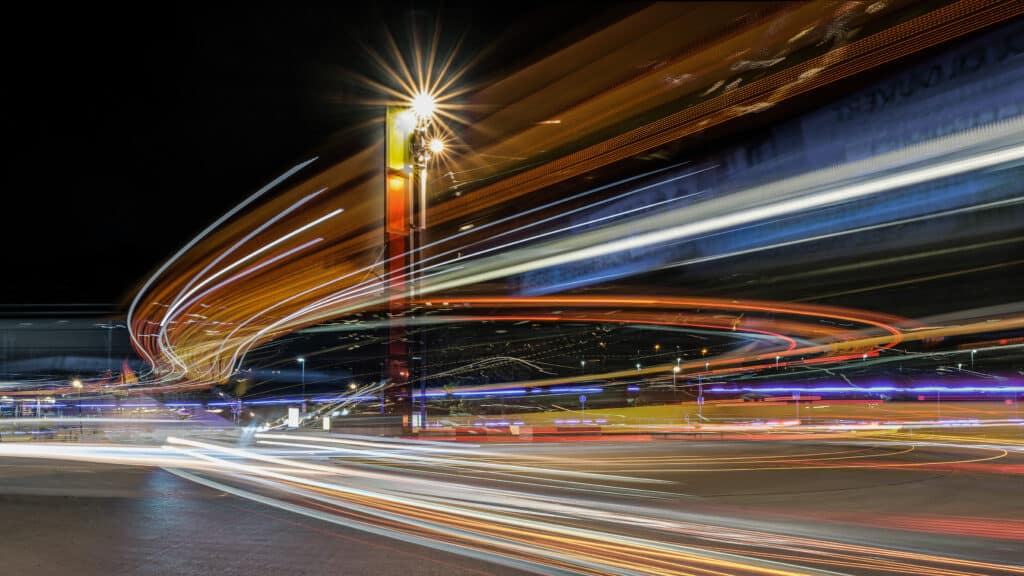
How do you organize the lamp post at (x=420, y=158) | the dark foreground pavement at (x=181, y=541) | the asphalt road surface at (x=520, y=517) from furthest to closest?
1. the lamp post at (x=420, y=158)
2. the asphalt road surface at (x=520, y=517)
3. the dark foreground pavement at (x=181, y=541)

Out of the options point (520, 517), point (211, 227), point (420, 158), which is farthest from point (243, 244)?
point (520, 517)

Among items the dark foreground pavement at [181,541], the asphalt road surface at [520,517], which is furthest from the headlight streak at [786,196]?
the dark foreground pavement at [181,541]

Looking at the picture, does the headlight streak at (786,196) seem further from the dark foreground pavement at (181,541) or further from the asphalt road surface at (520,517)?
the dark foreground pavement at (181,541)

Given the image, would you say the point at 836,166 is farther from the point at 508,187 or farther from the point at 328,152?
the point at 328,152

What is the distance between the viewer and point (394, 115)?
12320 mm

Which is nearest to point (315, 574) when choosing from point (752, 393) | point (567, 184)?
point (567, 184)

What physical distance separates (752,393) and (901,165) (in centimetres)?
3913

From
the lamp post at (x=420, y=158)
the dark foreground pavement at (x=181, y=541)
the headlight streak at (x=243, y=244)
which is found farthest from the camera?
the headlight streak at (x=243, y=244)

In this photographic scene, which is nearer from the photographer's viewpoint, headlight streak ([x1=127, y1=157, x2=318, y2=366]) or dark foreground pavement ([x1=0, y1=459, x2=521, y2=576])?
dark foreground pavement ([x1=0, y1=459, x2=521, y2=576])

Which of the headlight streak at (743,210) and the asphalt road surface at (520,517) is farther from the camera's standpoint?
the headlight streak at (743,210)

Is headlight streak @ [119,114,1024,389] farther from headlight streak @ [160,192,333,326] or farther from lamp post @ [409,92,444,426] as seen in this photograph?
lamp post @ [409,92,444,426]

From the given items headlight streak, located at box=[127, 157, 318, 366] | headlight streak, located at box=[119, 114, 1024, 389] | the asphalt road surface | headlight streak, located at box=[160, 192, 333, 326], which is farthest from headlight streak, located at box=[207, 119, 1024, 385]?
the asphalt road surface

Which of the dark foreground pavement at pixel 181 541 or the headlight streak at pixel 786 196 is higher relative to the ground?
the headlight streak at pixel 786 196

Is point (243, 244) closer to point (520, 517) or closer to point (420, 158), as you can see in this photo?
point (420, 158)
